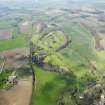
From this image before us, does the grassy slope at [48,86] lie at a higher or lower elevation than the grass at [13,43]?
higher

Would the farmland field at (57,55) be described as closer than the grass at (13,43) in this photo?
Yes

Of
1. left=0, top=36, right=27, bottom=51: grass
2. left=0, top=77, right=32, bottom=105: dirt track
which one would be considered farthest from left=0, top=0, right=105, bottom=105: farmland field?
left=0, top=77, right=32, bottom=105: dirt track

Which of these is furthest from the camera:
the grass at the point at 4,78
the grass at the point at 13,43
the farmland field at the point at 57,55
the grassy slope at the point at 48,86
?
the grass at the point at 13,43

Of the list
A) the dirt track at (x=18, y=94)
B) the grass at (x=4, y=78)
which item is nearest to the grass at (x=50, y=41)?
the grass at (x=4, y=78)

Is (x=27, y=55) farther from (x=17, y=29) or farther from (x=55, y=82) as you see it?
(x=17, y=29)

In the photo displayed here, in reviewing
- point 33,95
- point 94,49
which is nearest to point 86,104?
point 33,95

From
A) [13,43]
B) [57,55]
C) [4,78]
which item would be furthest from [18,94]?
[13,43]

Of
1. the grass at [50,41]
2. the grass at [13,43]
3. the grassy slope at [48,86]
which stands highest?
the grassy slope at [48,86]

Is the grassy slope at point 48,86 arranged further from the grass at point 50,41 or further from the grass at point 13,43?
the grass at point 13,43

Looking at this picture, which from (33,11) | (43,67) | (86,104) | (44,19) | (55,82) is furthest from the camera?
(33,11)

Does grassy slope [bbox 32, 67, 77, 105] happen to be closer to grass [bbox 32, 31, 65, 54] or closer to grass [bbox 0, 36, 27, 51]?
grass [bbox 32, 31, 65, 54]
